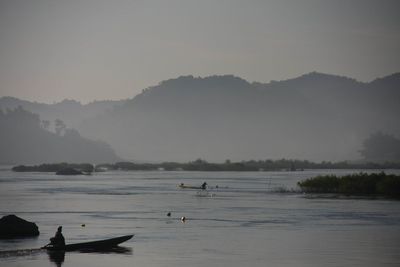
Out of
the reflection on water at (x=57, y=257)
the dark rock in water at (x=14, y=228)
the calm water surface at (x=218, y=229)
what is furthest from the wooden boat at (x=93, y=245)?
the dark rock in water at (x=14, y=228)

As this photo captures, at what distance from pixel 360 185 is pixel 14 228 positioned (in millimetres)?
56084

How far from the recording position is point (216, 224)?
64.2 m

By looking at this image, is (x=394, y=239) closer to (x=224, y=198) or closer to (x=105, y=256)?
(x=105, y=256)

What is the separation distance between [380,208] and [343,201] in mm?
11161

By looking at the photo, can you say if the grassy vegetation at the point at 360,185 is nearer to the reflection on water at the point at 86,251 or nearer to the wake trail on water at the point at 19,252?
the reflection on water at the point at 86,251

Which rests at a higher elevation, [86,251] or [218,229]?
[218,229]

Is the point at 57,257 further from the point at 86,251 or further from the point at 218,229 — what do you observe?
the point at 218,229

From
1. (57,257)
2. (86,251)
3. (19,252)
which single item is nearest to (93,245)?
(86,251)

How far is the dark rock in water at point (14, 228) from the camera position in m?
54.0

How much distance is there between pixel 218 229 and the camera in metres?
60.3

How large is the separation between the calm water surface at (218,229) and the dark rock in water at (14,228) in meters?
1.40

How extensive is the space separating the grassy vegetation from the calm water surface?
25.9 feet

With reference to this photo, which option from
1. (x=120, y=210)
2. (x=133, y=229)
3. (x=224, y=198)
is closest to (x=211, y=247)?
(x=133, y=229)

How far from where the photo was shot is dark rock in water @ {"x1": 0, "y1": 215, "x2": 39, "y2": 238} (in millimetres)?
54031
